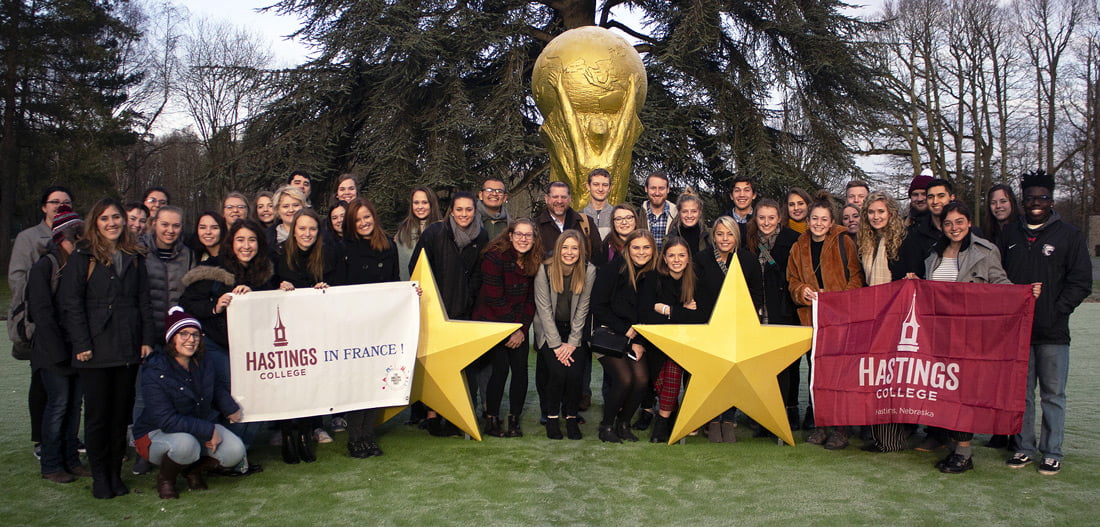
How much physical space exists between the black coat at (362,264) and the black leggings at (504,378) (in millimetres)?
994

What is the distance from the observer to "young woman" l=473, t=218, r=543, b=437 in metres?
5.42

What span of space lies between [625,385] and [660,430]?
40 centimetres

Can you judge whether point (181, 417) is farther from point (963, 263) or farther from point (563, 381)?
point (963, 263)

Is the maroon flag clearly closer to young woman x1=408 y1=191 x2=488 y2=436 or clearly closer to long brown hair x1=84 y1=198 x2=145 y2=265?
young woman x1=408 y1=191 x2=488 y2=436

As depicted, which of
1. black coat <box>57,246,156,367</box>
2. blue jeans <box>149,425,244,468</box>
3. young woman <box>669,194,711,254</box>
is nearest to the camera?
black coat <box>57,246,156,367</box>

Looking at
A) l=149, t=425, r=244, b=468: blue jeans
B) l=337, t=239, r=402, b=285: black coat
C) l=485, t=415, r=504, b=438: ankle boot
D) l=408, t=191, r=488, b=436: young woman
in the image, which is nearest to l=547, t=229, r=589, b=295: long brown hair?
l=408, t=191, r=488, b=436: young woman

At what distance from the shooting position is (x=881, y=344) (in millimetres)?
4844

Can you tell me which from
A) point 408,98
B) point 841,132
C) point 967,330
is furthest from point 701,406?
point 841,132

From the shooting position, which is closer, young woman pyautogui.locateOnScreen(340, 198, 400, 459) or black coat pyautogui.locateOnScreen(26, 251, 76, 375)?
black coat pyautogui.locateOnScreen(26, 251, 76, 375)

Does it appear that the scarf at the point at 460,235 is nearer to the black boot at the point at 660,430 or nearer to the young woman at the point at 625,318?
the young woman at the point at 625,318

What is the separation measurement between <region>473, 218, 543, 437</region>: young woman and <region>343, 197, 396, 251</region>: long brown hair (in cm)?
74

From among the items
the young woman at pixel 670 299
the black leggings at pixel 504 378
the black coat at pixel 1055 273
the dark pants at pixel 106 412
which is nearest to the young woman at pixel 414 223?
the black leggings at pixel 504 378

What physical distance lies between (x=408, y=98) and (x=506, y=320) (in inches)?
434

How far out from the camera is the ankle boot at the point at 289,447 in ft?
15.7
